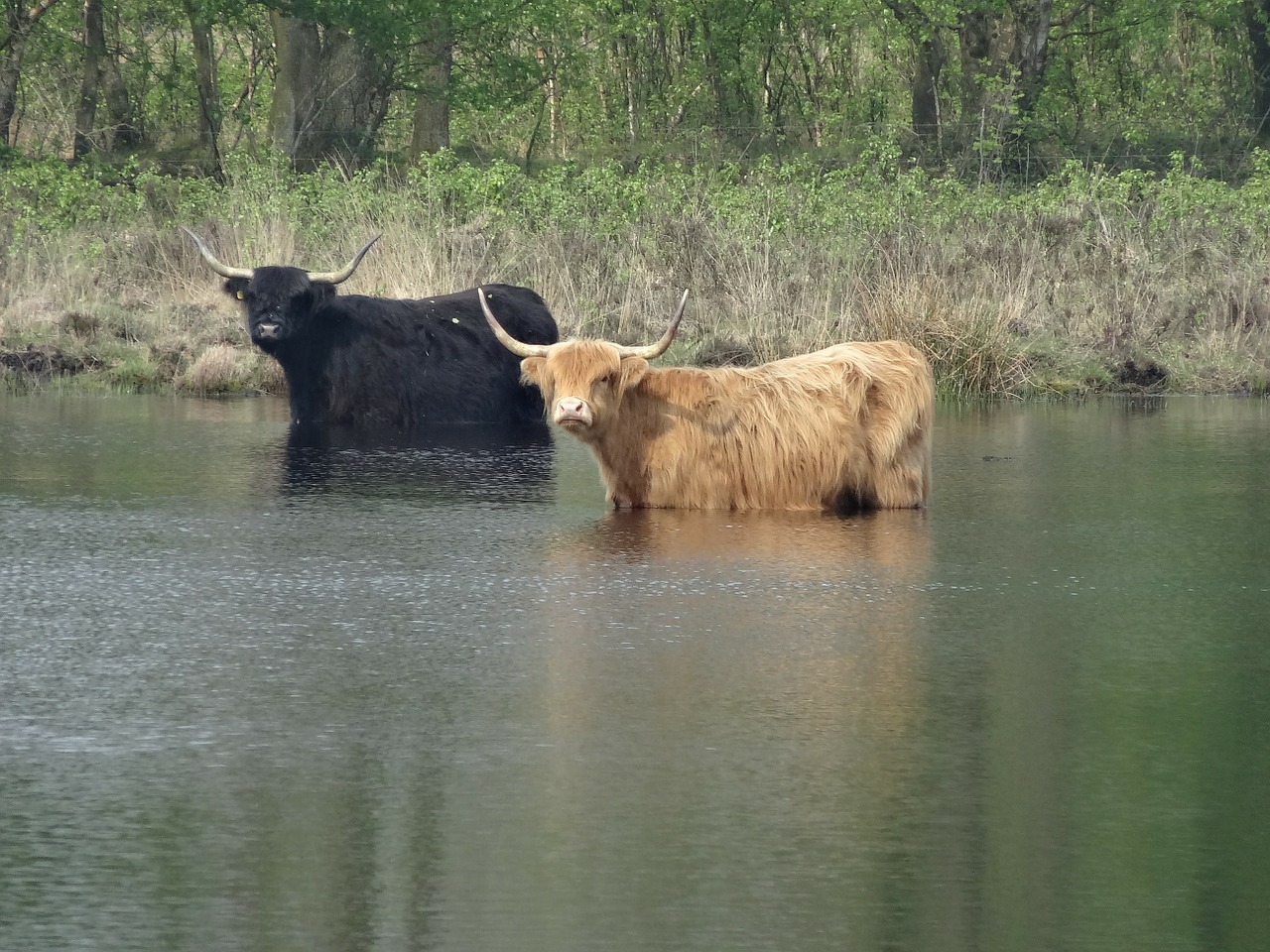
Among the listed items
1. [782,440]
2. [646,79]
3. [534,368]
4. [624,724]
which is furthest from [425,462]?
[646,79]

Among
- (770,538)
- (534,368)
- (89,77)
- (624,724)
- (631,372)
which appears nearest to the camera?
(624,724)

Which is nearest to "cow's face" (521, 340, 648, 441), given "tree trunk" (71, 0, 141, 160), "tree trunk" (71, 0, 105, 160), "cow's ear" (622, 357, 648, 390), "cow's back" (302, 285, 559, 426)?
"cow's ear" (622, 357, 648, 390)

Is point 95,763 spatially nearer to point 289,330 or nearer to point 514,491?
point 514,491

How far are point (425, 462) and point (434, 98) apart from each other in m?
17.0

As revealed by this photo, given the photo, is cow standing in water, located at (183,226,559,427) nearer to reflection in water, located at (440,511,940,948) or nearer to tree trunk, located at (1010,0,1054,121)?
reflection in water, located at (440,511,940,948)

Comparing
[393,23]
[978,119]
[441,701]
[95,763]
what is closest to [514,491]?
[441,701]

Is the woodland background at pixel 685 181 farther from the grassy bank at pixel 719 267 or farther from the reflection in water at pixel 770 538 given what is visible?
the reflection in water at pixel 770 538

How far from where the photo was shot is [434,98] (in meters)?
26.9

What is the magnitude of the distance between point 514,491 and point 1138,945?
6.26 metres

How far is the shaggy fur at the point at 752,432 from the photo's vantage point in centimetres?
887

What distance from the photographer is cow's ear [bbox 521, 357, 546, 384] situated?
9164mm

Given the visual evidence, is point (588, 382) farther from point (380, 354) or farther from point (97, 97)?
point (97, 97)

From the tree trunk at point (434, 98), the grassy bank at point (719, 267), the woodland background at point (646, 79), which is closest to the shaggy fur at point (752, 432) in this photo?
the grassy bank at point (719, 267)

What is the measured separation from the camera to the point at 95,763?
4574 mm
